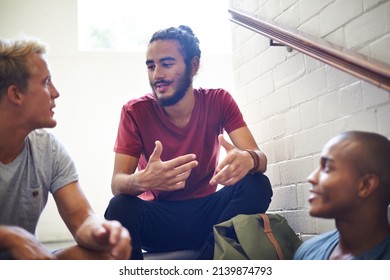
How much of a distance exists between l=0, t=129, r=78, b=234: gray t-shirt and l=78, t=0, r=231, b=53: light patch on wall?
1.11ft

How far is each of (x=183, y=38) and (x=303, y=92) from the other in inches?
15.7

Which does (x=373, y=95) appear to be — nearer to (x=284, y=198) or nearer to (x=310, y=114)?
(x=310, y=114)

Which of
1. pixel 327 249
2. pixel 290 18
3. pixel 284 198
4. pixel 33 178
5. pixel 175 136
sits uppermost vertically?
pixel 290 18

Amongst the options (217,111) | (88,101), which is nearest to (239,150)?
(217,111)

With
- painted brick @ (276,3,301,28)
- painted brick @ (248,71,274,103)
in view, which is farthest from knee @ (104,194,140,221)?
painted brick @ (276,3,301,28)

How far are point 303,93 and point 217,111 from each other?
10.5 inches

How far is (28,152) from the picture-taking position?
49.2 inches

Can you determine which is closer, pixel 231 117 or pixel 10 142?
pixel 10 142

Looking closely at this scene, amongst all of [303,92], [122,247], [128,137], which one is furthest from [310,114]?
[122,247]

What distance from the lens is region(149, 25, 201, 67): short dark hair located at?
1412mm

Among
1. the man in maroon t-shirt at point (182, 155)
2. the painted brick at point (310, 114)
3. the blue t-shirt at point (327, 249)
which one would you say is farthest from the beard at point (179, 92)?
the blue t-shirt at point (327, 249)

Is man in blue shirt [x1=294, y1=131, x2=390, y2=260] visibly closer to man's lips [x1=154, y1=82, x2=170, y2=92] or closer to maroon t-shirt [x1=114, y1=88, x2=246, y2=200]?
maroon t-shirt [x1=114, y1=88, x2=246, y2=200]

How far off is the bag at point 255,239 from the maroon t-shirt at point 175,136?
16 cm

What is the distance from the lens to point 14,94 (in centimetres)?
122
